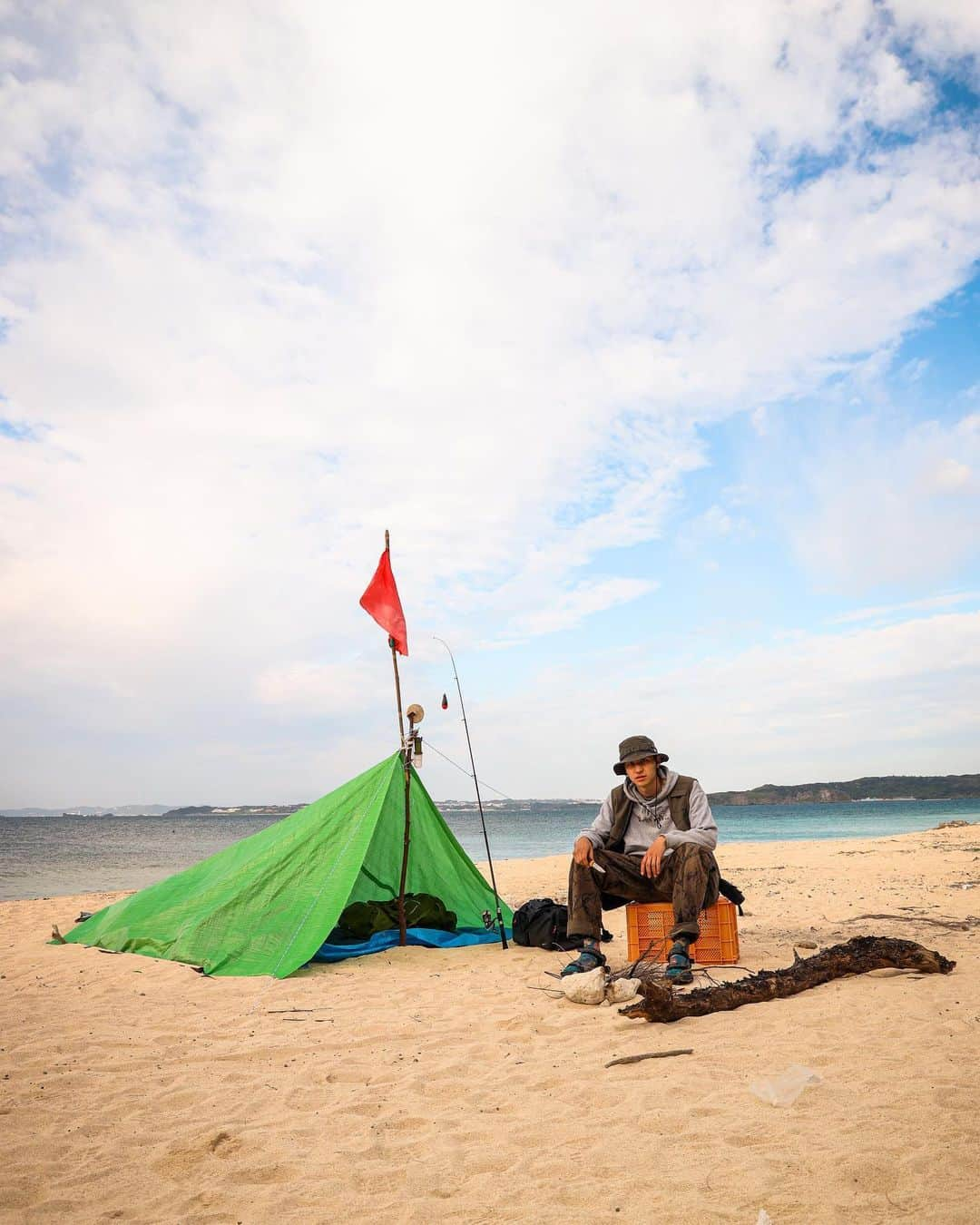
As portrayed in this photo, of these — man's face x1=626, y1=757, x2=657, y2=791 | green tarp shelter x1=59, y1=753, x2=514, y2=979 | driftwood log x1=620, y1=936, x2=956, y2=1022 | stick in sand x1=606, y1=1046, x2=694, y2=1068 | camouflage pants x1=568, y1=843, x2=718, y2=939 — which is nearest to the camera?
stick in sand x1=606, y1=1046, x2=694, y2=1068

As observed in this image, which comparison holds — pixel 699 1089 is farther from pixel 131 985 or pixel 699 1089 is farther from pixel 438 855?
pixel 438 855

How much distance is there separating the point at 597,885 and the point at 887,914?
2.95 meters

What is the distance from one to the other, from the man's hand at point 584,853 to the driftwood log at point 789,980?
2.55 feet

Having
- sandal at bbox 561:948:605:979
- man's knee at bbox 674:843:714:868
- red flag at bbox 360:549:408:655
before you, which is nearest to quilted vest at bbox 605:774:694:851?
man's knee at bbox 674:843:714:868

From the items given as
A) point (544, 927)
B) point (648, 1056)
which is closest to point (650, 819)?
point (544, 927)

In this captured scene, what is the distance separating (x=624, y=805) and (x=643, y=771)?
1.01 ft

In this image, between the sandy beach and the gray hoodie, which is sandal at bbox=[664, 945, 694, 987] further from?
the gray hoodie

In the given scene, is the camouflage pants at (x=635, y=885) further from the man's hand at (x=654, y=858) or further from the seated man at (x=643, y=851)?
the man's hand at (x=654, y=858)

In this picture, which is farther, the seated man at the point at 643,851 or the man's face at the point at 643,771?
the man's face at the point at 643,771

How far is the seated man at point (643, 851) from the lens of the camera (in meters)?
4.39

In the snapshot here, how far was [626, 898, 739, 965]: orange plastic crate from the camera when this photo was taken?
4.57 metres

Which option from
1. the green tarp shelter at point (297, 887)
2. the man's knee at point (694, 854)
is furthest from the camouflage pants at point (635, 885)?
the green tarp shelter at point (297, 887)

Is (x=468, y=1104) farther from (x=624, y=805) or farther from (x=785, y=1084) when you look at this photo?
(x=624, y=805)

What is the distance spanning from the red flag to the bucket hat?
187 cm
